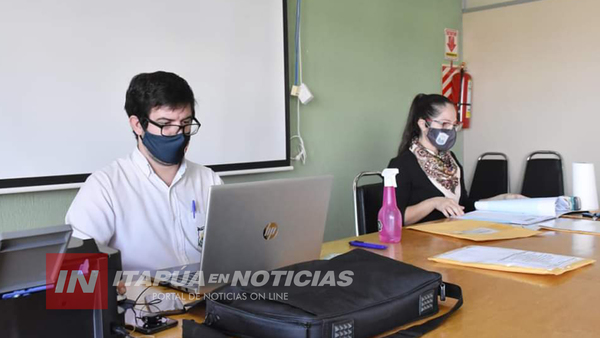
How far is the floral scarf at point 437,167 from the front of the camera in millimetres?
2578

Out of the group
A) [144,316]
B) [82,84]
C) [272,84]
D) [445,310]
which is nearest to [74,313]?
[144,316]

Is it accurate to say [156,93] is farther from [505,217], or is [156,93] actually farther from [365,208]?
[505,217]

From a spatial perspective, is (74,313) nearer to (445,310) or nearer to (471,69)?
(445,310)

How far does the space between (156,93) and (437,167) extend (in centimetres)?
146

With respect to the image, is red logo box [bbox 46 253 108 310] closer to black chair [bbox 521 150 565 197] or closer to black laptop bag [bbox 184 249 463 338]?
black laptop bag [bbox 184 249 463 338]

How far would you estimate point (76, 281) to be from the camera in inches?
32.2

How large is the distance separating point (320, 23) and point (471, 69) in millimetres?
1813

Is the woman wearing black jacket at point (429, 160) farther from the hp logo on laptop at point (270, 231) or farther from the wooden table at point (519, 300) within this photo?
the hp logo on laptop at point (270, 231)

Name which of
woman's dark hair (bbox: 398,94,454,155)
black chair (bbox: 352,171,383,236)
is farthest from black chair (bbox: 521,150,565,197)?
black chair (bbox: 352,171,383,236)

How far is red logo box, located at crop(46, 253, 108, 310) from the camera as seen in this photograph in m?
0.79

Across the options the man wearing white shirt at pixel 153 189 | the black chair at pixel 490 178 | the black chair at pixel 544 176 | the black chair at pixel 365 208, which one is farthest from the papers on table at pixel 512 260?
the black chair at pixel 490 178

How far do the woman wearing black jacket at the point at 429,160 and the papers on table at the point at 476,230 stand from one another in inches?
16.1

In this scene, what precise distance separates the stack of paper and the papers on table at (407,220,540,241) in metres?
0.13

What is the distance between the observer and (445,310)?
3.62ft
